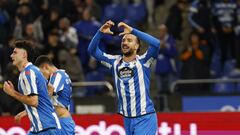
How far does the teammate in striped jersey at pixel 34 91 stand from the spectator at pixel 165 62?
849cm

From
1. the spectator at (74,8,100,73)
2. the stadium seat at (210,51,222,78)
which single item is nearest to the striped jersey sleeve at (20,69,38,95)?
the spectator at (74,8,100,73)

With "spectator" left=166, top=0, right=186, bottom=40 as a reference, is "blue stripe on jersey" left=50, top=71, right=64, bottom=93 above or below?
below

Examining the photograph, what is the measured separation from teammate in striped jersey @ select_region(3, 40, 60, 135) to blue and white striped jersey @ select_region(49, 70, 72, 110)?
4.43ft

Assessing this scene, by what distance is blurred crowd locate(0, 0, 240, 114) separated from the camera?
787 inches

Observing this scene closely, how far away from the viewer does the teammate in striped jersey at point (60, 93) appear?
13.0m

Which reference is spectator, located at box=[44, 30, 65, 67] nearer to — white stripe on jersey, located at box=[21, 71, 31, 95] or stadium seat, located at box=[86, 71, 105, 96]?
stadium seat, located at box=[86, 71, 105, 96]

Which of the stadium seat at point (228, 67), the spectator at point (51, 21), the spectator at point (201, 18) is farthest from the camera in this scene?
the spectator at point (51, 21)

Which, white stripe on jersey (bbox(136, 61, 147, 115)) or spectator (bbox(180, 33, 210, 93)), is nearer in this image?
white stripe on jersey (bbox(136, 61, 147, 115))

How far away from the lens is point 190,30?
21641 mm

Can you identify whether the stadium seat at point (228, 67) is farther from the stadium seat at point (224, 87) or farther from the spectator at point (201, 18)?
the spectator at point (201, 18)

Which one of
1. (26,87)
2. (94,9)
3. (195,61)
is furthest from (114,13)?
(26,87)

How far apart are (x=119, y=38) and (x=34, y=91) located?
9398mm

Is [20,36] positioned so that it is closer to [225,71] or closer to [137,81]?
[225,71]

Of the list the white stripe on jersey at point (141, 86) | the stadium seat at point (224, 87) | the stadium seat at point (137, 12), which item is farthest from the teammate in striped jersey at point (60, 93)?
the stadium seat at point (137, 12)
